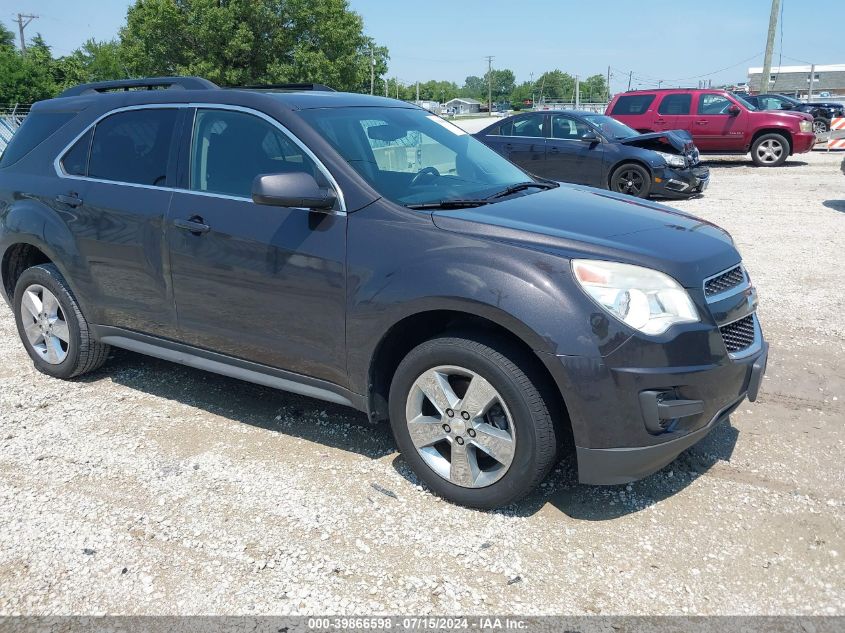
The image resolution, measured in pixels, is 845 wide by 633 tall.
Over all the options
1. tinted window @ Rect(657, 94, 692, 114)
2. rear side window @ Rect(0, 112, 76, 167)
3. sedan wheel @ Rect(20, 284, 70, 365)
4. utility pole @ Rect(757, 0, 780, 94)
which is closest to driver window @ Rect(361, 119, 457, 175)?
rear side window @ Rect(0, 112, 76, 167)

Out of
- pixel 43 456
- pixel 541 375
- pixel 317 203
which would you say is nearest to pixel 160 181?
pixel 317 203

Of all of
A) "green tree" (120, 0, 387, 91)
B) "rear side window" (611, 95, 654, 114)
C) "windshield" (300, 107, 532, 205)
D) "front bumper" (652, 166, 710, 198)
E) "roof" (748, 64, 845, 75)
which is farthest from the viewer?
"roof" (748, 64, 845, 75)

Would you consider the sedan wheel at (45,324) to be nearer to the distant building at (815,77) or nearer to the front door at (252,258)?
the front door at (252,258)

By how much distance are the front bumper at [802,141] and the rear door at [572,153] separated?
8.04 meters

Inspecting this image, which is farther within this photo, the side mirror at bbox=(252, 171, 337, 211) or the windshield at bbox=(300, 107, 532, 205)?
the windshield at bbox=(300, 107, 532, 205)

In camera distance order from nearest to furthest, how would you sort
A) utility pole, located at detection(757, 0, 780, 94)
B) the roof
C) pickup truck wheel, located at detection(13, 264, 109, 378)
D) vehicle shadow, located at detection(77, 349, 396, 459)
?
vehicle shadow, located at detection(77, 349, 396, 459), pickup truck wheel, located at detection(13, 264, 109, 378), utility pole, located at detection(757, 0, 780, 94), the roof

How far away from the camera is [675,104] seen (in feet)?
58.3

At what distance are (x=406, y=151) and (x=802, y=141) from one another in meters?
16.9

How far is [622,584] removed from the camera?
275 centimetres

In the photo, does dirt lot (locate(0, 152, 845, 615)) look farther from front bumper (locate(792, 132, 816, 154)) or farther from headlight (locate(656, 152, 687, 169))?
front bumper (locate(792, 132, 816, 154))

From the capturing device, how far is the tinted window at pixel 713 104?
17609 millimetres

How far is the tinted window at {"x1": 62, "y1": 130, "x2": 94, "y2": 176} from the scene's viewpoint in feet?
14.4

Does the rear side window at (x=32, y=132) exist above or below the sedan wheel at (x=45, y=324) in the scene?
above

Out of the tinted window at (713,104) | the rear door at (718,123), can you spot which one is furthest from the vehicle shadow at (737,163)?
the tinted window at (713,104)
